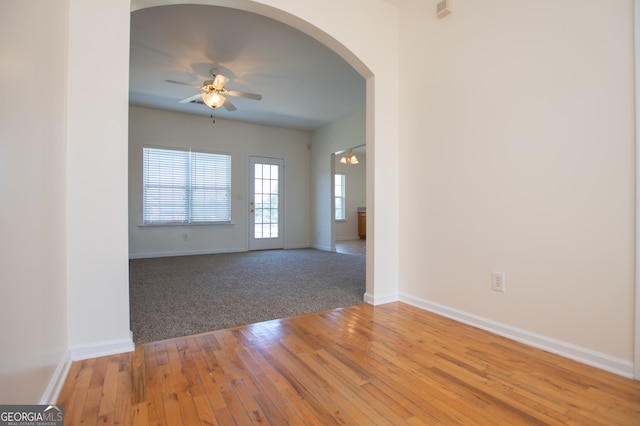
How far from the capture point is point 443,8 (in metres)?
2.45

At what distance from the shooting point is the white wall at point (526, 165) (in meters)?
1.62

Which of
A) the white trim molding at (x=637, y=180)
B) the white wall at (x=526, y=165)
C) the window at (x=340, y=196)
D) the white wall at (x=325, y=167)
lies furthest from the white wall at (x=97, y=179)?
the window at (x=340, y=196)

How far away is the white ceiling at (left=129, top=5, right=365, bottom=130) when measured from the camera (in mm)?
3018

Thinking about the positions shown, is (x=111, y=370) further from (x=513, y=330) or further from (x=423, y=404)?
(x=513, y=330)

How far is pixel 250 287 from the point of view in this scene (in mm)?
3426

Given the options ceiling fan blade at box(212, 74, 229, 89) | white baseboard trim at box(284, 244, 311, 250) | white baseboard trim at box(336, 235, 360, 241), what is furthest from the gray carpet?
white baseboard trim at box(336, 235, 360, 241)

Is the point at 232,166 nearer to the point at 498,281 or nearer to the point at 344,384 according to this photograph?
the point at 498,281

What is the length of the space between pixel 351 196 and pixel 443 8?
7.47 metres

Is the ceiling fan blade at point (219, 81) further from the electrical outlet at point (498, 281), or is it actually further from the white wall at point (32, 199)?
the electrical outlet at point (498, 281)

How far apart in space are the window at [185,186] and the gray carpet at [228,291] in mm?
989

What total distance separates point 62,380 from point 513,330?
8.36 ft

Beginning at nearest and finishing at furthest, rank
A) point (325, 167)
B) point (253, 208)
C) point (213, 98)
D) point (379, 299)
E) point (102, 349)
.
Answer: point (102, 349)
point (379, 299)
point (213, 98)
point (253, 208)
point (325, 167)

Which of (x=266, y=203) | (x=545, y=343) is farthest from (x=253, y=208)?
(x=545, y=343)

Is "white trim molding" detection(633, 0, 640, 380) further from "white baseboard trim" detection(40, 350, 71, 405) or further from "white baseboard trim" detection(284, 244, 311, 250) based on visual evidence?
"white baseboard trim" detection(284, 244, 311, 250)
